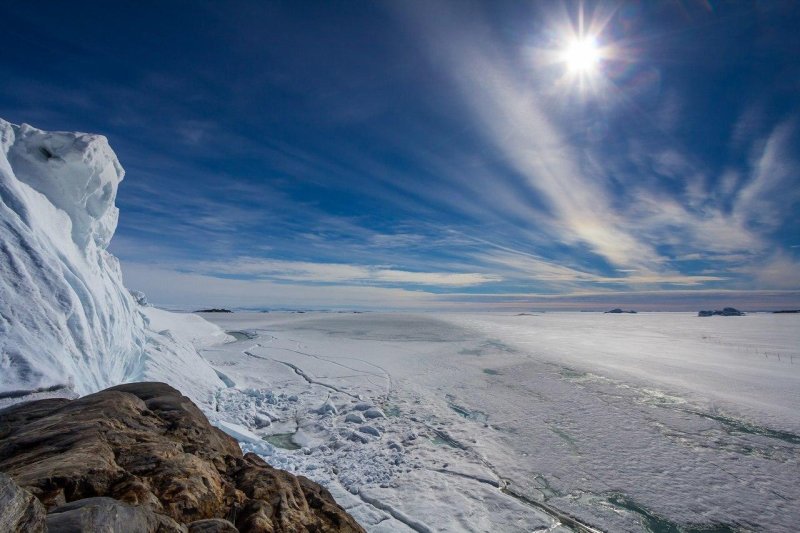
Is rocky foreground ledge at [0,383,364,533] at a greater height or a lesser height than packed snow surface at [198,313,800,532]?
greater

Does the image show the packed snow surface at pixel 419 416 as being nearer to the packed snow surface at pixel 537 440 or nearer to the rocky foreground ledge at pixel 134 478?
the packed snow surface at pixel 537 440

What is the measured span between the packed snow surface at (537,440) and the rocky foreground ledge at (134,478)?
221 cm

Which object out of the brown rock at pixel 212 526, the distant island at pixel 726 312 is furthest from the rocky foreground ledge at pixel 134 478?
the distant island at pixel 726 312

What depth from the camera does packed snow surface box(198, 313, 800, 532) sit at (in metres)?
5.18

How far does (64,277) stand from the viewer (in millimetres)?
5773

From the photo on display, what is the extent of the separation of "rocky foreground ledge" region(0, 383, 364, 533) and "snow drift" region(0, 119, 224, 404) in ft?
3.48

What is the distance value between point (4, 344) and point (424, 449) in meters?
6.43

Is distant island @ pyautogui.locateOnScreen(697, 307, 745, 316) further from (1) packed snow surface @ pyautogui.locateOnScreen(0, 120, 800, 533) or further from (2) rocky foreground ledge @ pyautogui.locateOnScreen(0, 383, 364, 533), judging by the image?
(2) rocky foreground ledge @ pyautogui.locateOnScreen(0, 383, 364, 533)

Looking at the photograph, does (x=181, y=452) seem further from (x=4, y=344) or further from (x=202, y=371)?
(x=202, y=371)

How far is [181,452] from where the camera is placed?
10.7 feet

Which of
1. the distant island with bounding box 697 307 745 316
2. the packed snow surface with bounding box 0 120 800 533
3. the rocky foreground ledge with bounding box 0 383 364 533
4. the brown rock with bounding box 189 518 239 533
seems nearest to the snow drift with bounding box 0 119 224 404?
the packed snow surface with bounding box 0 120 800 533

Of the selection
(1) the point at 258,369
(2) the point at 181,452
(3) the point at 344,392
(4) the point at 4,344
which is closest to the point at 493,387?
(3) the point at 344,392

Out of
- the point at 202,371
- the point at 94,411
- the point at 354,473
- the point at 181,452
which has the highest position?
the point at 94,411

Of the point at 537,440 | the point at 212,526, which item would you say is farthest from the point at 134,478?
the point at 537,440
